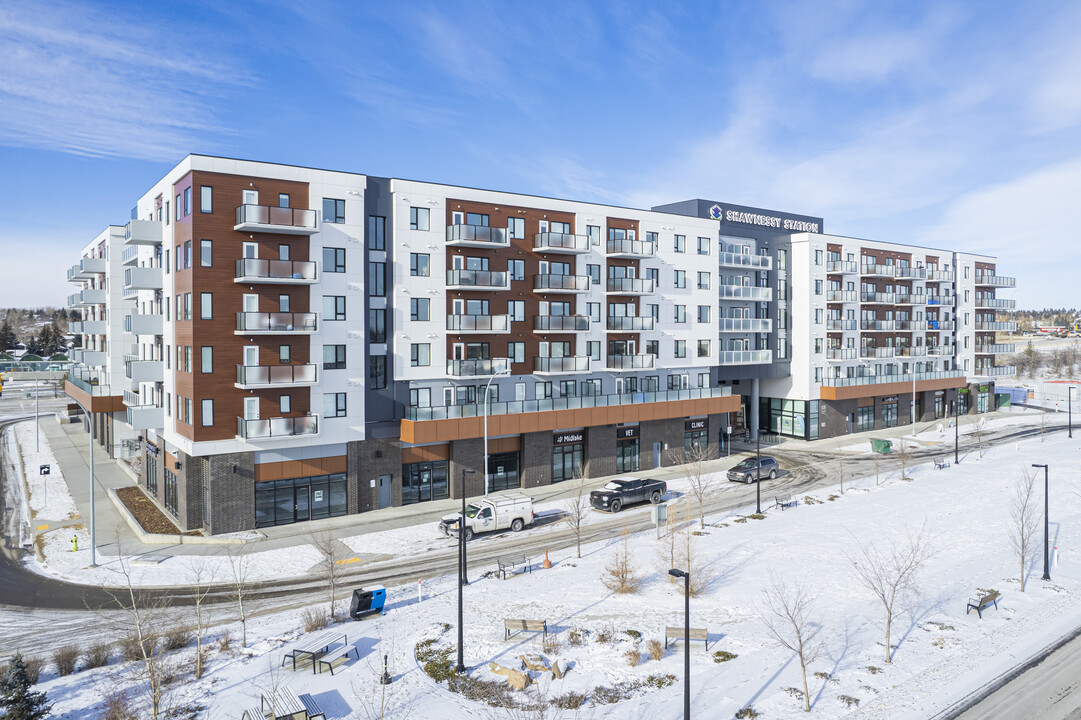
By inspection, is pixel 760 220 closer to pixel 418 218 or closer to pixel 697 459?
pixel 697 459

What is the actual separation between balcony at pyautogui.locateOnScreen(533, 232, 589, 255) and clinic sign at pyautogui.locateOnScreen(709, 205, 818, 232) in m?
17.4

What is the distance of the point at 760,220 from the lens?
6375cm

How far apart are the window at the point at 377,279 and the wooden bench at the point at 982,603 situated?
31.4 meters

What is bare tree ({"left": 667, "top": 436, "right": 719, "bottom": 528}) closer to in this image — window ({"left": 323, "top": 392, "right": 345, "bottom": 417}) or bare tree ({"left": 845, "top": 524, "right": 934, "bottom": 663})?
bare tree ({"left": 845, "top": 524, "right": 934, "bottom": 663})

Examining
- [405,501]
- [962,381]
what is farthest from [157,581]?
[962,381]

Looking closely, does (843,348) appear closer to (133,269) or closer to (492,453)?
(492,453)

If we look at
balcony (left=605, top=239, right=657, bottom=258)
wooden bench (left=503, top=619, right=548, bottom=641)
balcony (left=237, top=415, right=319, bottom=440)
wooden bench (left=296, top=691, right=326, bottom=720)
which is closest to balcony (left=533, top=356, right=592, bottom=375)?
balcony (left=605, top=239, right=657, bottom=258)

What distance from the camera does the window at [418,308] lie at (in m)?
41.5

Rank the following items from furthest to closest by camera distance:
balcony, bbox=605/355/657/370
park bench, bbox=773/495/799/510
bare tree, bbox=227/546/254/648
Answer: balcony, bbox=605/355/657/370
park bench, bbox=773/495/799/510
bare tree, bbox=227/546/254/648

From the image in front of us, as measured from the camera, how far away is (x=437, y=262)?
1665 inches

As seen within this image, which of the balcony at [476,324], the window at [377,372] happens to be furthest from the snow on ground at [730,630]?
the balcony at [476,324]

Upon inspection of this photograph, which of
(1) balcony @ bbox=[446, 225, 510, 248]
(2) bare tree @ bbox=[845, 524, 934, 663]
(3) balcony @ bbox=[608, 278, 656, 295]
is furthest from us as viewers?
(3) balcony @ bbox=[608, 278, 656, 295]

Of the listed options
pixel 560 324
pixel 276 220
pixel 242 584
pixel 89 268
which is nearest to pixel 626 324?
pixel 560 324

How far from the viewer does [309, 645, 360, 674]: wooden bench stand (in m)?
20.6
